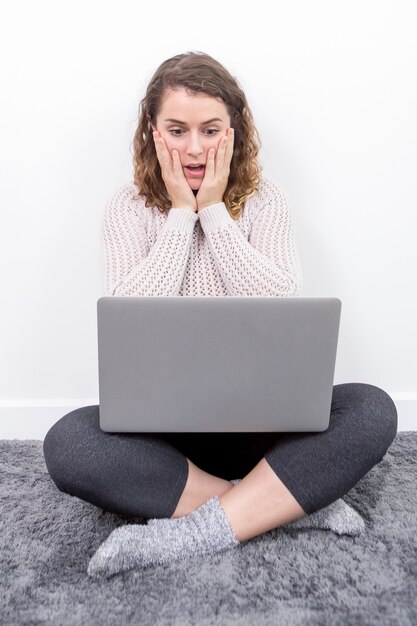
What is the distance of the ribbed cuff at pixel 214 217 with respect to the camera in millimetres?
1328

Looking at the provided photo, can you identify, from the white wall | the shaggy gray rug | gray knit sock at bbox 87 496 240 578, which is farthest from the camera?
the white wall

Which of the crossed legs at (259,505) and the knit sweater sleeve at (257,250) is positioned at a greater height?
the knit sweater sleeve at (257,250)

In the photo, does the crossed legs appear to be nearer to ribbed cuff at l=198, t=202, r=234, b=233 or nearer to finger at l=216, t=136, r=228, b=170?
ribbed cuff at l=198, t=202, r=234, b=233

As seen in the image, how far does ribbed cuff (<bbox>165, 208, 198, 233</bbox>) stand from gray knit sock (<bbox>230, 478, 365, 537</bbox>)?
0.64 meters

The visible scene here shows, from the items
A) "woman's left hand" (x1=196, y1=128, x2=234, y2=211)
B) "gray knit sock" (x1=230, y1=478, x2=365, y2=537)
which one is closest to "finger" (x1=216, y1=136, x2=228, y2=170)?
"woman's left hand" (x1=196, y1=128, x2=234, y2=211)

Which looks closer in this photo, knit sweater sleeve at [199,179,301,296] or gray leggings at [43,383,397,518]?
gray leggings at [43,383,397,518]

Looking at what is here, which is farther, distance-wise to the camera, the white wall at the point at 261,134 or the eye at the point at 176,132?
the white wall at the point at 261,134

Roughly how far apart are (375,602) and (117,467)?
0.46 m

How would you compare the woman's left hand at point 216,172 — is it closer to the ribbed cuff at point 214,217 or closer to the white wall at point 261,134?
the ribbed cuff at point 214,217

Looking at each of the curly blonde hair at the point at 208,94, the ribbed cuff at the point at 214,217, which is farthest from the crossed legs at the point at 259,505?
the curly blonde hair at the point at 208,94

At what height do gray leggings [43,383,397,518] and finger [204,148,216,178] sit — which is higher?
finger [204,148,216,178]

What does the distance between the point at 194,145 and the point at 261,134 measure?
0.32 meters

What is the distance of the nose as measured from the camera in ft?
4.38

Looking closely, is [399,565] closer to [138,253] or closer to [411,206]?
[138,253]
